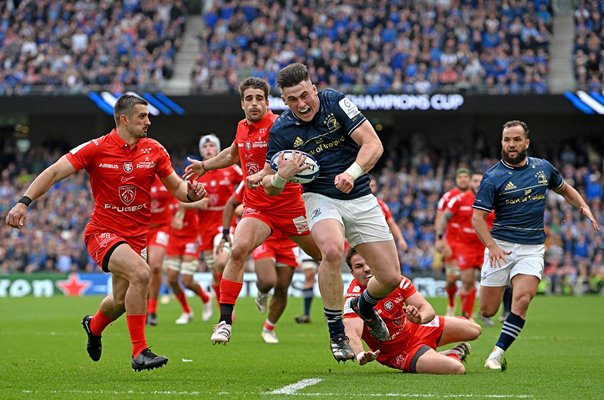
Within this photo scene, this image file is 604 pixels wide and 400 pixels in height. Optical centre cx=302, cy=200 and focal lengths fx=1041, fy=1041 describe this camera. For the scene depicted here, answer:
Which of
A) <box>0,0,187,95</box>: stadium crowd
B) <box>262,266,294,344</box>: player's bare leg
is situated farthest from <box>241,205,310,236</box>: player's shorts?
<box>0,0,187,95</box>: stadium crowd

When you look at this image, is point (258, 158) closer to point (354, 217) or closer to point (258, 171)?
A: point (258, 171)

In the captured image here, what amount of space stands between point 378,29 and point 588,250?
1027cm

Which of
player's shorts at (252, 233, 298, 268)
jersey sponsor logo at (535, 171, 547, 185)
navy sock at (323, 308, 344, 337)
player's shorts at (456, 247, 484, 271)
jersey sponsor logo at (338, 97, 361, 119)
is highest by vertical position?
jersey sponsor logo at (338, 97, 361, 119)

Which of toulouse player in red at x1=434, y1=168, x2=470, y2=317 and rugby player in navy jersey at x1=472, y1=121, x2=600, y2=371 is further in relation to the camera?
toulouse player in red at x1=434, y1=168, x2=470, y2=317

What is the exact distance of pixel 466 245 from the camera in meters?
17.6

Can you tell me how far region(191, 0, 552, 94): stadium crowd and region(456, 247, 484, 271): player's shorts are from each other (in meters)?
15.6

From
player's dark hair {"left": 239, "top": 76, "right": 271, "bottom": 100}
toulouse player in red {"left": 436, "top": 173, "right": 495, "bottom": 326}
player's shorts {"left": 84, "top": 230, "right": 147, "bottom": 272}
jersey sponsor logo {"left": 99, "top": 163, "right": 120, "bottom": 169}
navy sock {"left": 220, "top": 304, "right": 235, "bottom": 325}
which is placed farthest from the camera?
toulouse player in red {"left": 436, "top": 173, "right": 495, "bottom": 326}

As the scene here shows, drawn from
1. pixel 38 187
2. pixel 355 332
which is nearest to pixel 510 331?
pixel 355 332

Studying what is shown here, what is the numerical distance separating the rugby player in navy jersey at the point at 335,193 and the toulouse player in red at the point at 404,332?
0.23 metres

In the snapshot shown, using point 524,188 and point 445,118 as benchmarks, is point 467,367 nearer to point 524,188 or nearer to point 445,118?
point 524,188

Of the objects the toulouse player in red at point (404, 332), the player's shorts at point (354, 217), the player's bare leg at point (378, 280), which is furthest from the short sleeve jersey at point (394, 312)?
the player's shorts at point (354, 217)

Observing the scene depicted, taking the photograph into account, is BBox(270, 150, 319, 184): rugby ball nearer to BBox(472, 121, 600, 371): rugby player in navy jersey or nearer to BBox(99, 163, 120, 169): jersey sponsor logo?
BBox(99, 163, 120, 169): jersey sponsor logo

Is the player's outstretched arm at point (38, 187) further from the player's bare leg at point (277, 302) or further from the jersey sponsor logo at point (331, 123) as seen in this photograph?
the player's bare leg at point (277, 302)

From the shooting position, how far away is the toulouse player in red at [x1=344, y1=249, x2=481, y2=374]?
9.51 meters
